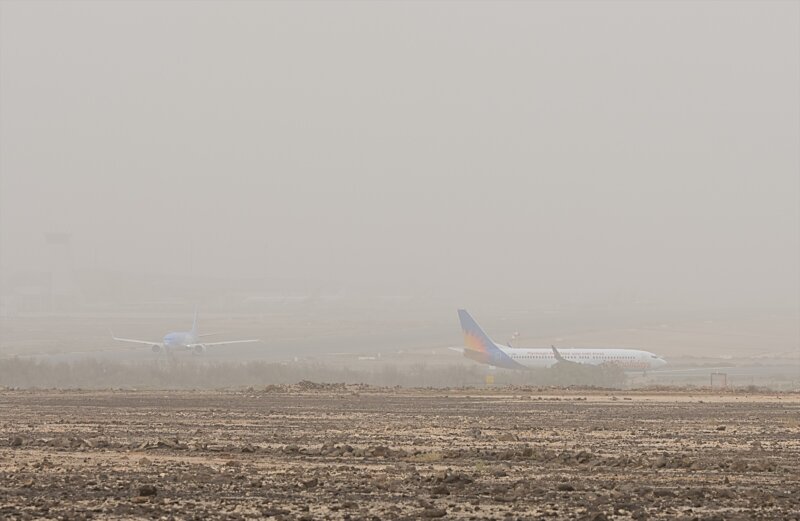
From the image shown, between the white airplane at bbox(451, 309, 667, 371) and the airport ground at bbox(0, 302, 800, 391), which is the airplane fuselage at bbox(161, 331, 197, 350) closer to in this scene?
the airport ground at bbox(0, 302, 800, 391)

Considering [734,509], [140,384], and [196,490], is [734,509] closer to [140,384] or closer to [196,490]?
[196,490]

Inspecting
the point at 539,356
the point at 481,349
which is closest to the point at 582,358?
the point at 539,356

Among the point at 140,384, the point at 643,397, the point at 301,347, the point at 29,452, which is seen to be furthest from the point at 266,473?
the point at 301,347

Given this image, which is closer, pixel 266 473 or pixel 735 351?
pixel 266 473

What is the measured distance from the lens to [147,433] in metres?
30.9

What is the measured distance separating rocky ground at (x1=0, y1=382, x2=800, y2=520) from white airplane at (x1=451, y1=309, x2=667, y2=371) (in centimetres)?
→ 4251

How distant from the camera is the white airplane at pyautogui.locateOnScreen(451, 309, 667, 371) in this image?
282 feet

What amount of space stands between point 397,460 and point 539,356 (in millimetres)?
63083

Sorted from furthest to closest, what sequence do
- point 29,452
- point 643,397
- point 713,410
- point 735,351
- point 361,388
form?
1. point 735,351
2. point 361,388
3. point 643,397
4. point 713,410
5. point 29,452

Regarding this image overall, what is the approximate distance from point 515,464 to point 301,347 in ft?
342

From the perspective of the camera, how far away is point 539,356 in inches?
3425

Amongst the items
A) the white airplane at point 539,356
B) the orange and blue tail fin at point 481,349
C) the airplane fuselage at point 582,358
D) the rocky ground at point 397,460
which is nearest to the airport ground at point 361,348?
the orange and blue tail fin at point 481,349

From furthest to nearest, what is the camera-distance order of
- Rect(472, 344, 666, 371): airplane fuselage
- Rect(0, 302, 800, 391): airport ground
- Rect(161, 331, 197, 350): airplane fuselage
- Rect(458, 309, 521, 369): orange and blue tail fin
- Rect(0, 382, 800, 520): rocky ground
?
Rect(161, 331, 197, 350): airplane fuselage, Rect(458, 309, 521, 369): orange and blue tail fin, Rect(472, 344, 666, 371): airplane fuselage, Rect(0, 302, 800, 391): airport ground, Rect(0, 382, 800, 520): rocky ground

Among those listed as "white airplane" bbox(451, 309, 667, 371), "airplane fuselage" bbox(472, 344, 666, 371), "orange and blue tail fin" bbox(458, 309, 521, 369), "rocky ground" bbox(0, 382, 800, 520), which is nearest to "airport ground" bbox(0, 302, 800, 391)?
"orange and blue tail fin" bbox(458, 309, 521, 369)
